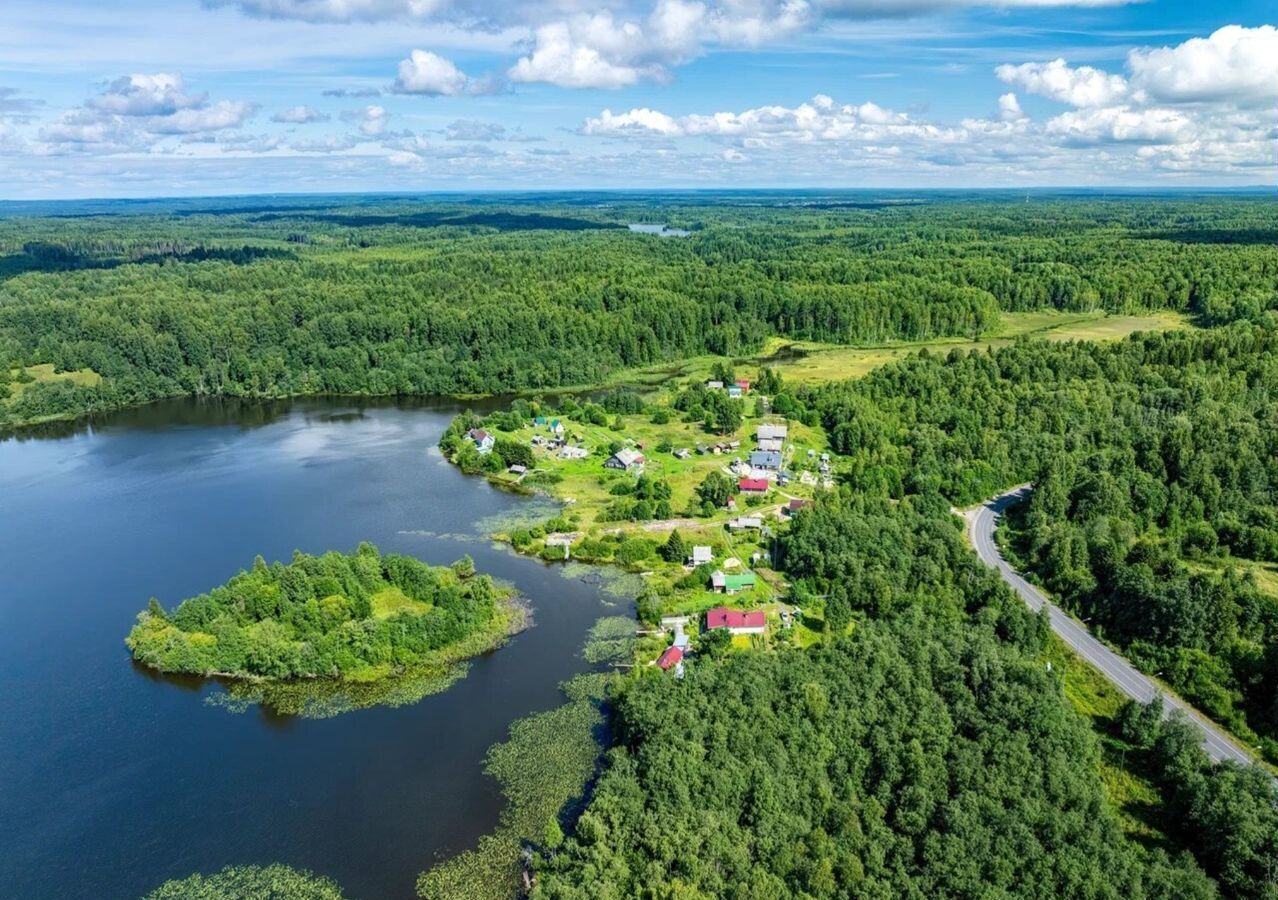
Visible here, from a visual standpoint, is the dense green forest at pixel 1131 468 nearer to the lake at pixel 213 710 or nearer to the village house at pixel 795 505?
the village house at pixel 795 505

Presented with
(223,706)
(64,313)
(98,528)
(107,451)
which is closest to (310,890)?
(223,706)

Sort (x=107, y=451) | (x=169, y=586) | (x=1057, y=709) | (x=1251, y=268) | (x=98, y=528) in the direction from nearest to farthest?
(x=1057, y=709) < (x=169, y=586) < (x=98, y=528) < (x=107, y=451) < (x=1251, y=268)

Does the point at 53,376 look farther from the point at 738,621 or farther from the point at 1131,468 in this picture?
the point at 1131,468

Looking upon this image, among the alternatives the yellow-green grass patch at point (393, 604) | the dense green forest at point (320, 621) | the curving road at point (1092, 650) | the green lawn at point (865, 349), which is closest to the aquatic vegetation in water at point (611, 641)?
the dense green forest at point (320, 621)

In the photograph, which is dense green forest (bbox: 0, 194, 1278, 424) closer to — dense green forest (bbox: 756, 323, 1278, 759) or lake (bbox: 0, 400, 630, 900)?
dense green forest (bbox: 756, 323, 1278, 759)

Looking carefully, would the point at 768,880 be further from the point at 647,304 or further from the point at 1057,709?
the point at 647,304

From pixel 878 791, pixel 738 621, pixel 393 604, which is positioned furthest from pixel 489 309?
pixel 878 791
